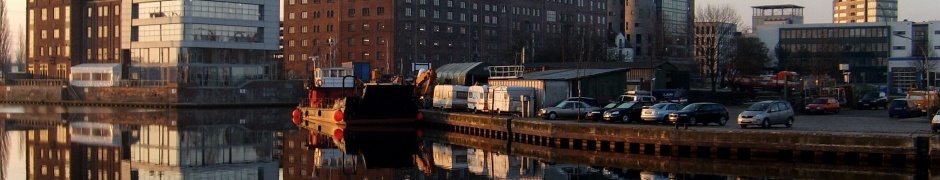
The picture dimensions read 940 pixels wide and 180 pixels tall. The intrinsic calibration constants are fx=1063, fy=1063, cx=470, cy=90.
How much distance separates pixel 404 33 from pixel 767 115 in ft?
321

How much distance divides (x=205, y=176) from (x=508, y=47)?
115 m

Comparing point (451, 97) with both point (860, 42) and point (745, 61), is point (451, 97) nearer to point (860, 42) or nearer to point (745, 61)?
point (745, 61)

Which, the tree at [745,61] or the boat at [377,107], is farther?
the tree at [745,61]

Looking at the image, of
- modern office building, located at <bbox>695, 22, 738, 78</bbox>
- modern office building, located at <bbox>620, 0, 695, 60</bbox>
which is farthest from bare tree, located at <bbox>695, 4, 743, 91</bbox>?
modern office building, located at <bbox>620, 0, 695, 60</bbox>

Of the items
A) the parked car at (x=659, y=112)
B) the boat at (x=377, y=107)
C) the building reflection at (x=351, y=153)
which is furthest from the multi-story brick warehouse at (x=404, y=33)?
the parked car at (x=659, y=112)

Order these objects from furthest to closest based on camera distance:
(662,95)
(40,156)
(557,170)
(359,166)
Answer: (662,95) → (40,156) → (359,166) → (557,170)

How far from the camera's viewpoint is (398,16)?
141m

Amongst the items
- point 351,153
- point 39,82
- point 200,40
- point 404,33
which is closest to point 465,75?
point 351,153

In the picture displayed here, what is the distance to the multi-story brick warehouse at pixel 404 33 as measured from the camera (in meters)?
142

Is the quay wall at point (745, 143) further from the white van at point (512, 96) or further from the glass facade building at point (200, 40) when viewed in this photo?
the glass facade building at point (200, 40)

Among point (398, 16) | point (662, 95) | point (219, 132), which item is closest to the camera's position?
point (219, 132)

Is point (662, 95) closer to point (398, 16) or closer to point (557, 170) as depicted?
point (557, 170)

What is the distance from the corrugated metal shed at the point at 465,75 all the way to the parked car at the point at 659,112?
35.4 metres

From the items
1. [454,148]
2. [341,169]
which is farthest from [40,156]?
[454,148]
